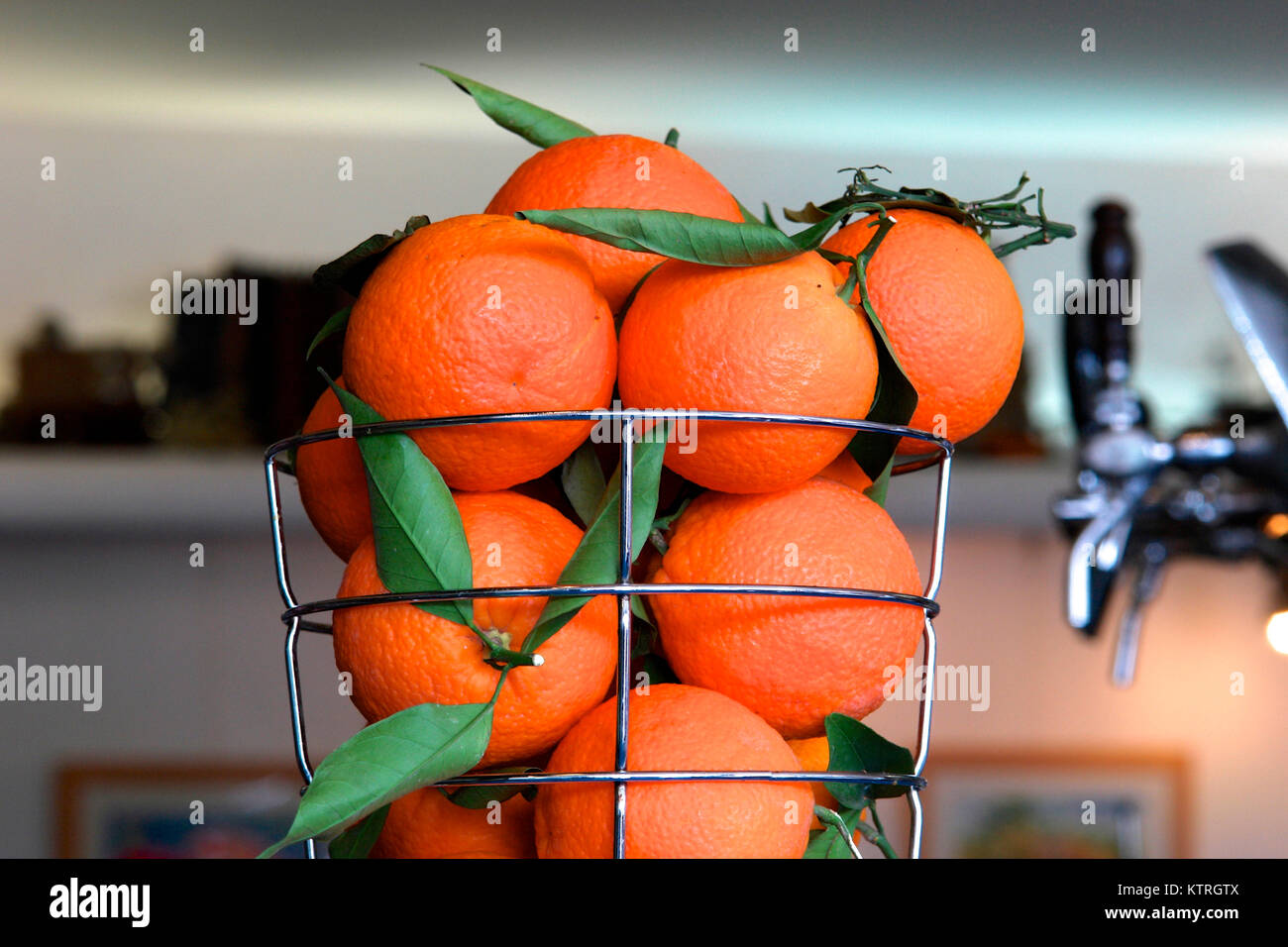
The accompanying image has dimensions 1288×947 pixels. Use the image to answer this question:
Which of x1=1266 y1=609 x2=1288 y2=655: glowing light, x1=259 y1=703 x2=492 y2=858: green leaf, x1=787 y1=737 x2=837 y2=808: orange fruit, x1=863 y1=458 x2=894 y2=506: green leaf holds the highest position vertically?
x1=863 y1=458 x2=894 y2=506: green leaf

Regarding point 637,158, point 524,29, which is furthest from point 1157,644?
point 637,158

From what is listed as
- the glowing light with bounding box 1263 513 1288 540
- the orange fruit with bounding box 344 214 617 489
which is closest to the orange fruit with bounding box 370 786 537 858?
the orange fruit with bounding box 344 214 617 489

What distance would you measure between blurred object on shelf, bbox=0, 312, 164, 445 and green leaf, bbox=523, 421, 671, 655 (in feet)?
3.92

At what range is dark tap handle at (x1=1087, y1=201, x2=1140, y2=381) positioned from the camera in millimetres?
1031

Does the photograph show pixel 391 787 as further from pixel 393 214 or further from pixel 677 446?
pixel 393 214

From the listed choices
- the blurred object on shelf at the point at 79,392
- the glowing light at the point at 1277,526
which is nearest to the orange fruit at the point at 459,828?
the glowing light at the point at 1277,526

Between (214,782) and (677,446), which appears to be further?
(214,782)

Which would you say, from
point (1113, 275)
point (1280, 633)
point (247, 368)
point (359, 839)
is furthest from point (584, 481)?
point (247, 368)

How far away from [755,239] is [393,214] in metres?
1.33

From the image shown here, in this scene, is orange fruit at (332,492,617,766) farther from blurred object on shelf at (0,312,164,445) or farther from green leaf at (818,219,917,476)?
blurred object on shelf at (0,312,164,445)

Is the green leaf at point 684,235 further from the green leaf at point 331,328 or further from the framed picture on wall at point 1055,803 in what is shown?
the framed picture on wall at point 1055,803

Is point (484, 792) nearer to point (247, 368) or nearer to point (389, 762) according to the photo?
point (389, 762)

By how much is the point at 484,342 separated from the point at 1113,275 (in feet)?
2.71

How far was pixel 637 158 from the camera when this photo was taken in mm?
414
